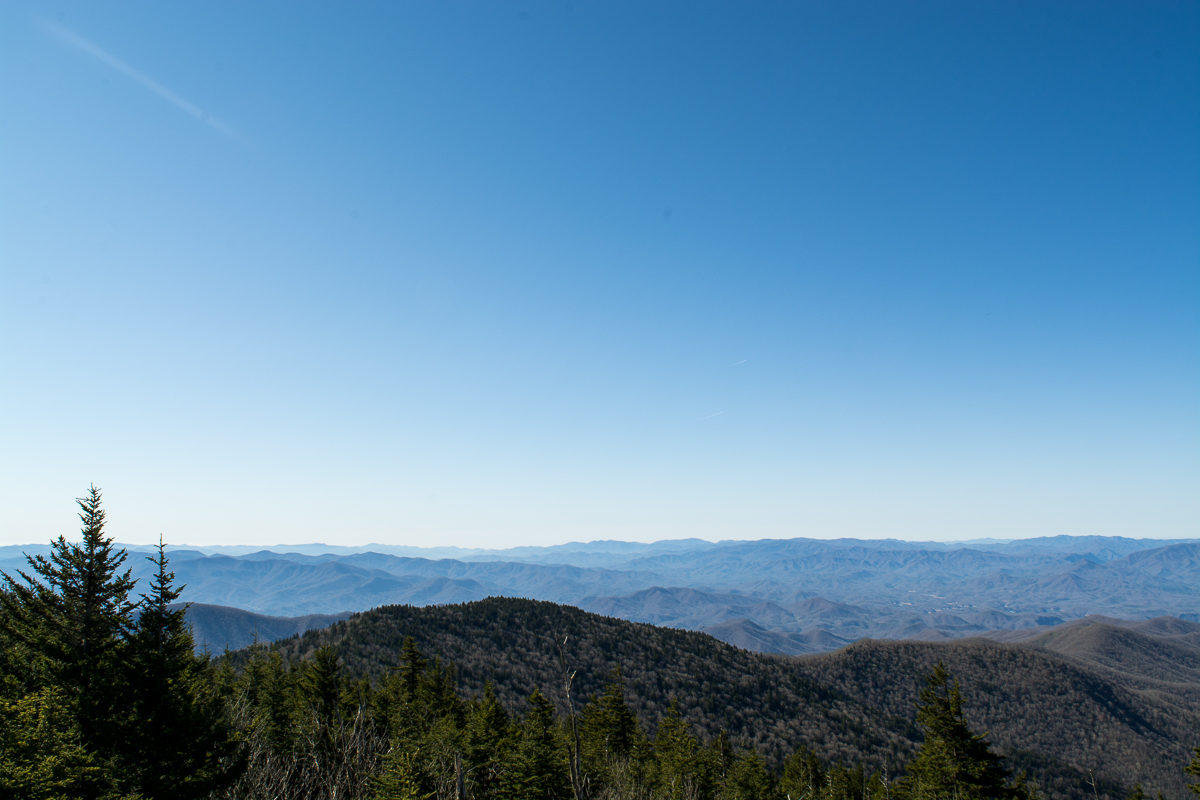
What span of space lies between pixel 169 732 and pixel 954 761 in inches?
1316

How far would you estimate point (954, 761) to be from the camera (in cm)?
2745

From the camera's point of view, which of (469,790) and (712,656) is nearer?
(469,790)

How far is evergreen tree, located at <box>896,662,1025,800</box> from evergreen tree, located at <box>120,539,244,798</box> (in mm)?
29518

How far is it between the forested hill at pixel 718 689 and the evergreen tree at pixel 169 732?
90577mm

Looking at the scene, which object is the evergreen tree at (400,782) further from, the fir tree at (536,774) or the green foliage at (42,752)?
the fir tree at (536,774)

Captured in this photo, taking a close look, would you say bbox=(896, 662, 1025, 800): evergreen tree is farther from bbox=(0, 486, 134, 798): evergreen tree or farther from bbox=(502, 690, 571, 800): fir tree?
bbox=(0, 486, 134, 798): evergreen tree

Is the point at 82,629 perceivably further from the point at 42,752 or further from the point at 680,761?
the point at 680,761

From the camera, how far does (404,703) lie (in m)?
42.0

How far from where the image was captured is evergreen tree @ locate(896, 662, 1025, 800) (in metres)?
26.7

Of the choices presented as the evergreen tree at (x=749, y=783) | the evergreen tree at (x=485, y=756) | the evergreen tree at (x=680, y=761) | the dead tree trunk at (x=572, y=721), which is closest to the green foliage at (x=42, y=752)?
the dead tree trunk at (x=572, y=721)

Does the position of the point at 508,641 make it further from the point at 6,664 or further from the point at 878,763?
the point at 6,664

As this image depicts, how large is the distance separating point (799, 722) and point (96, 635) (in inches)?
5635

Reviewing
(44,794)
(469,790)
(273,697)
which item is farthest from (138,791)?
(273,697)

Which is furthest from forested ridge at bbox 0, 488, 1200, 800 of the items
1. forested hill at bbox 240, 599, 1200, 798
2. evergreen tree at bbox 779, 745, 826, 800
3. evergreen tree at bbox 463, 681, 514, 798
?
forested hill at bbox 240, 599, 1200, 798
